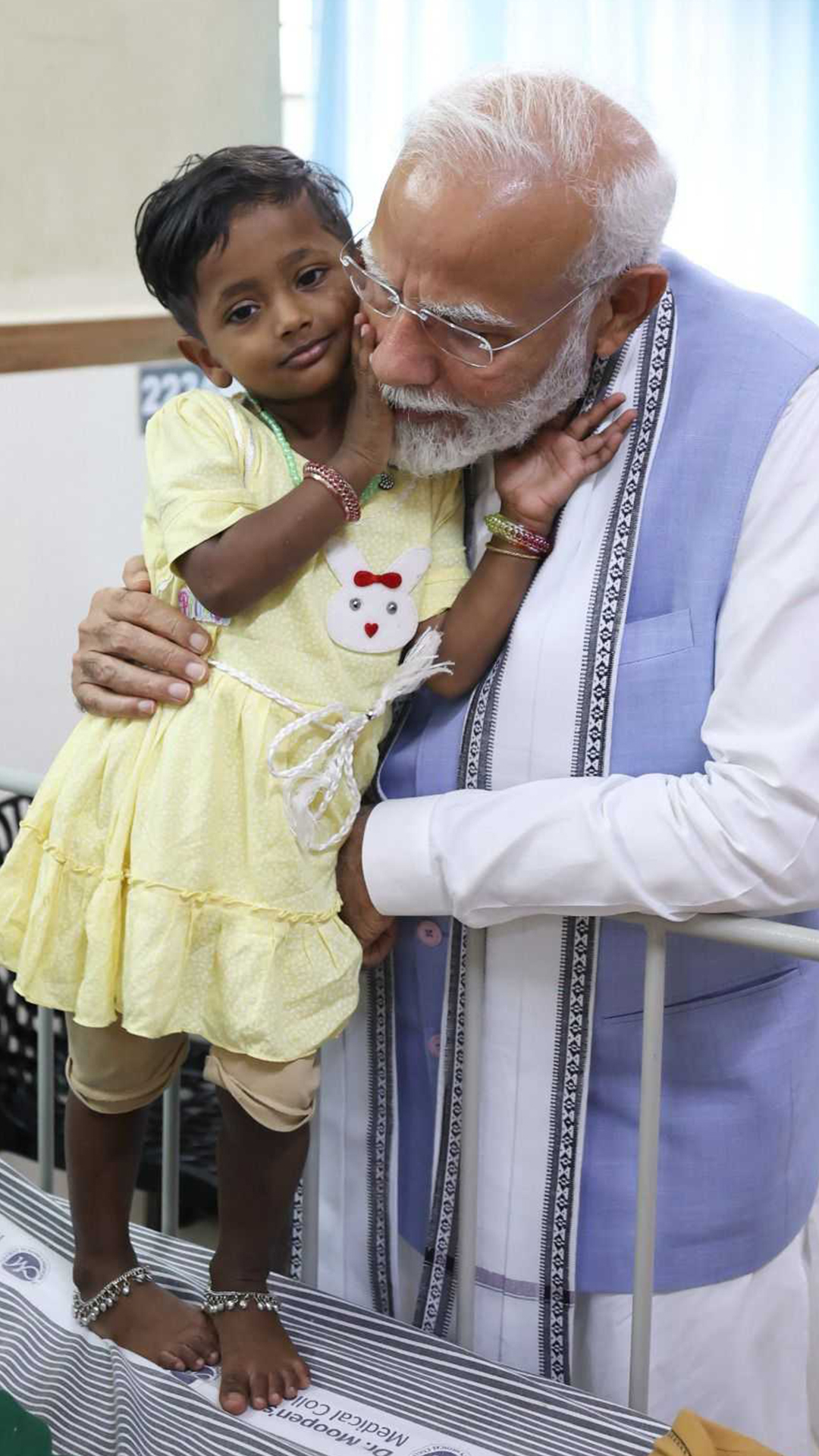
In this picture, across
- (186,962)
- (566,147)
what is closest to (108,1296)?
(186,962)

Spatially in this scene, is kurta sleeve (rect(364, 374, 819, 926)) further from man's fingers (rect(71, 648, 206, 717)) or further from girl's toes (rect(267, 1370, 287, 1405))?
girl's toes (rect(267, 1370, 287, 1405))

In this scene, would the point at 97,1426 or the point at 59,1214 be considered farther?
the point at 59,1214

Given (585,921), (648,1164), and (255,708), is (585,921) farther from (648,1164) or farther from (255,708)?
(255,708)

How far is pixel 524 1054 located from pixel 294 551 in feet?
1.94

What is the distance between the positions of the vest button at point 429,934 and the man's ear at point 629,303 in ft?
2.10

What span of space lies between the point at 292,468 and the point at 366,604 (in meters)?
0.16

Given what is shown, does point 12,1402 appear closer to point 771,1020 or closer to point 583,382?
point 771,1020

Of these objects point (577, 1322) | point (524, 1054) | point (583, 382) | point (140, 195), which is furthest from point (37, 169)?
point (577, 1322)

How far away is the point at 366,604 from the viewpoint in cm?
153

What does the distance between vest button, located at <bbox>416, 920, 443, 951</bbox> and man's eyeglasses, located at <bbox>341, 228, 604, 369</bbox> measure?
Result: 61cm

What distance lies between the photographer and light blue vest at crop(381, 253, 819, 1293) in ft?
4.65

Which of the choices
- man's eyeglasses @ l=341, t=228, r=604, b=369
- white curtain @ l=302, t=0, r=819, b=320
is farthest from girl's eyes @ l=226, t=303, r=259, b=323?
white curtain @ l=302, t=0, r=819, b=320

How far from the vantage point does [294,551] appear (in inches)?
56.5

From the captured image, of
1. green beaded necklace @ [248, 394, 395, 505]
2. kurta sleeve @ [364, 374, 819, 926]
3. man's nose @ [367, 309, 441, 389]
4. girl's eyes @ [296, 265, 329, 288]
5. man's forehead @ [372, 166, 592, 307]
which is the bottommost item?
kurta sleeve @ [364, 374, 819, 926]
